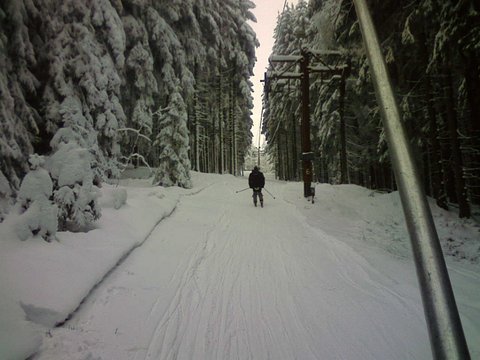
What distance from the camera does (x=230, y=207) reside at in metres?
A: 12.7

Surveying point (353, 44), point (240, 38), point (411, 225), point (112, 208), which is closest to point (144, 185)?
point (112, 208)

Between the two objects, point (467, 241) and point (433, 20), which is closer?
point (467, 241)

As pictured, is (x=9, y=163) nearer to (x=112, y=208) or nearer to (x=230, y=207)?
(x=112, y=208)

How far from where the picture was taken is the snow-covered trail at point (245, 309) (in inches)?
126

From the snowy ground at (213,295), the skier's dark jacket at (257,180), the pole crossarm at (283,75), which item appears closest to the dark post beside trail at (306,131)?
the pole crossarm at (283,75)

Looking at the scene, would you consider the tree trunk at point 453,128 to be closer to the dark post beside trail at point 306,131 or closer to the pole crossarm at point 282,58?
the dark post beside trail at point 306,131

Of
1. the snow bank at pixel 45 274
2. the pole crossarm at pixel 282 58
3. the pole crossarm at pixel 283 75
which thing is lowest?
the snow bank at pixel 45 274

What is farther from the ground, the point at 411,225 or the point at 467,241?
the point at 411,225

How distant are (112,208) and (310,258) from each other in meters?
5.41

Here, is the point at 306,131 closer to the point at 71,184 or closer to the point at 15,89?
the point at 71,184

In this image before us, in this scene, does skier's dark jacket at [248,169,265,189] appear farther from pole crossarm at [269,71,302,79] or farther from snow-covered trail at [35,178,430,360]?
snow-covered trail at [35,178,430,360]

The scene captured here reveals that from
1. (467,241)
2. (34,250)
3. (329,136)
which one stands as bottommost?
(467,241)

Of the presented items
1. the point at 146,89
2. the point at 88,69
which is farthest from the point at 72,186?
the point at 146,89

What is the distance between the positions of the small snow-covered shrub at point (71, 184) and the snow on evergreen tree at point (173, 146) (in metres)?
10.6
